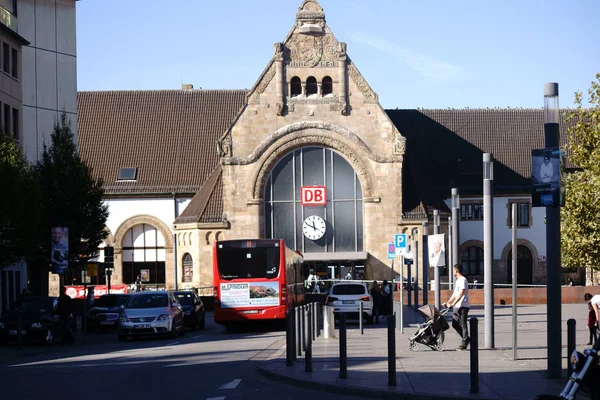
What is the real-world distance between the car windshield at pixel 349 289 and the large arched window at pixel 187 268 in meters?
29.8

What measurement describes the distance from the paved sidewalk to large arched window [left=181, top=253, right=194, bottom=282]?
42929 mm

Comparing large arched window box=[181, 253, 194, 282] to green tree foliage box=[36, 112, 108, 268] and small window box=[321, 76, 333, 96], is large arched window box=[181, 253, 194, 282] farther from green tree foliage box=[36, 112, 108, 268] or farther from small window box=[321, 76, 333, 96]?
green tree foliage box=[36, 112, 108, 268]

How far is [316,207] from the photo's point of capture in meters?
69.1

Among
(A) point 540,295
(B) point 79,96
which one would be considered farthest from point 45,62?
(A) point 540,295

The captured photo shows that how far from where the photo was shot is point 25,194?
3916 cm

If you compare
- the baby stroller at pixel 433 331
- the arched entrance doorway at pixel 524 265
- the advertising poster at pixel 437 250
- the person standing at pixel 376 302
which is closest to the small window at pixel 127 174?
the arched entrance doorway at pixel 524 265

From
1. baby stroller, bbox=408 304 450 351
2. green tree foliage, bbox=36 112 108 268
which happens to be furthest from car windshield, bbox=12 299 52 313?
baby stroller, bbox=408 304 450 351

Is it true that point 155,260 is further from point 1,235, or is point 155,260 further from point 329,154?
point 1,235

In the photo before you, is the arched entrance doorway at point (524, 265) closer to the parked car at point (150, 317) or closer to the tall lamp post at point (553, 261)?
the parked car at point (150, 317)

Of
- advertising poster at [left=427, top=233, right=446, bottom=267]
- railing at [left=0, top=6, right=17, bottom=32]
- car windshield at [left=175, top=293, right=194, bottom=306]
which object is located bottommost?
car windshield at [left=175, top=293, right=194, bottom=306]

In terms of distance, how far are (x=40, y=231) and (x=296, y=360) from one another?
21.4m

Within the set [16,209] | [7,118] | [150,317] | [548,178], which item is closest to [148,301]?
[150,317]

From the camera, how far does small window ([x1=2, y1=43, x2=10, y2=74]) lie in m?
49.8

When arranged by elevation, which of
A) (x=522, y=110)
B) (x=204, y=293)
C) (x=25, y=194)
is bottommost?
(x=204, y=293)
